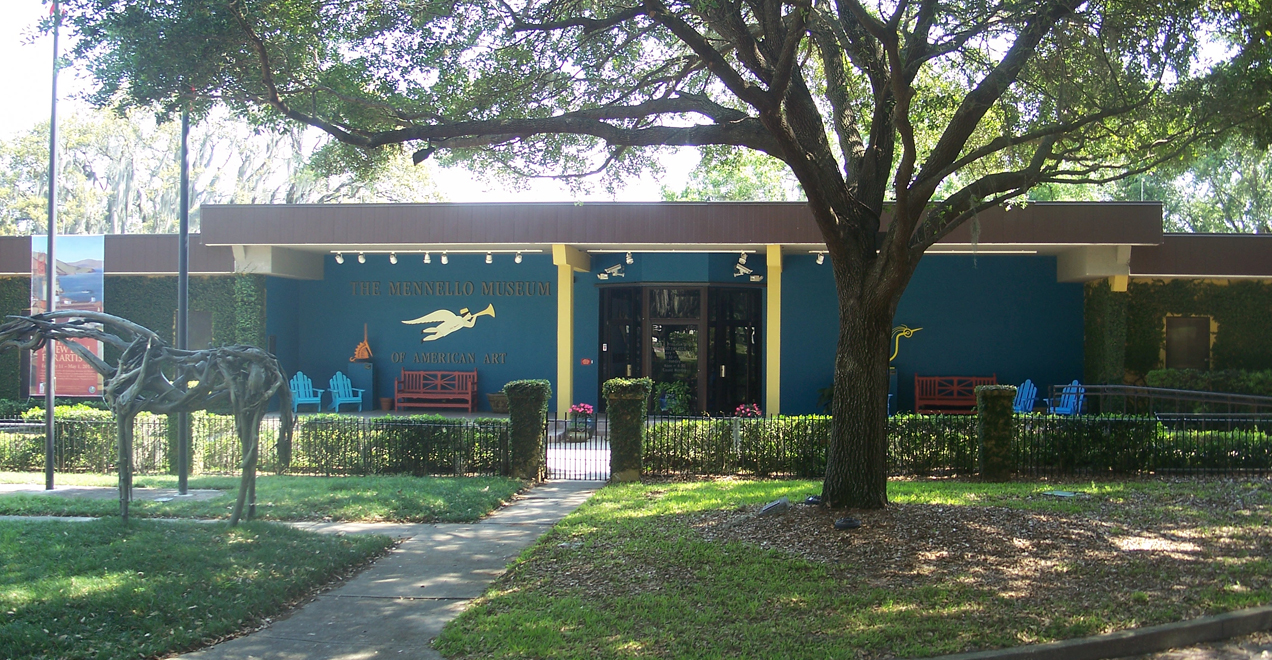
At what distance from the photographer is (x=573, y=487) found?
1224 centimetres

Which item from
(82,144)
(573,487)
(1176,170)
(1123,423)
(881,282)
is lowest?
(573,487)

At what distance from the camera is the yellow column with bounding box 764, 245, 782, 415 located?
64.5 ft

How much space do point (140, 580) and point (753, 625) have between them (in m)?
4.62

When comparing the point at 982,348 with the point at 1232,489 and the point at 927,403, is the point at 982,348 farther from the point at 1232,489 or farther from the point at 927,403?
the point at 1232,489

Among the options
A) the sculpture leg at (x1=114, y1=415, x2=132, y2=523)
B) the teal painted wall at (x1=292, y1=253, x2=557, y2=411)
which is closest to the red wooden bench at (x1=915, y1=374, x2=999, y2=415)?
the teal painted wall at (x1=292, y1=253, x2=557, y2=411)

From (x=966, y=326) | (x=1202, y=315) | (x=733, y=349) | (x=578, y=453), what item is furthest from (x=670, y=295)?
(x=1202, y=315)

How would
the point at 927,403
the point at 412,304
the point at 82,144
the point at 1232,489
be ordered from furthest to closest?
the point at 82,144 → the point at 412,304 → the point at 927,403 → the point at 1232,489

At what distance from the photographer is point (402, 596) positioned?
6.96m

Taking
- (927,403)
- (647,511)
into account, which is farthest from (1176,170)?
(927,403)

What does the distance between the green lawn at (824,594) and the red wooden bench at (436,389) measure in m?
12.9

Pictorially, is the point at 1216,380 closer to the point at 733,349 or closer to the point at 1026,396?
the point at 1026,396

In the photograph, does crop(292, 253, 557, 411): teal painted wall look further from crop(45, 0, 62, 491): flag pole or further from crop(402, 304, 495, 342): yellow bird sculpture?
crop(45, 0, 62, 491): flag pole

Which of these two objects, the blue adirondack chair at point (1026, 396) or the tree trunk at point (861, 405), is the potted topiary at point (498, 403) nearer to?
the blue adirondack chair at point (1026, 396)

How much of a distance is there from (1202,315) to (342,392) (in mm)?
20621
